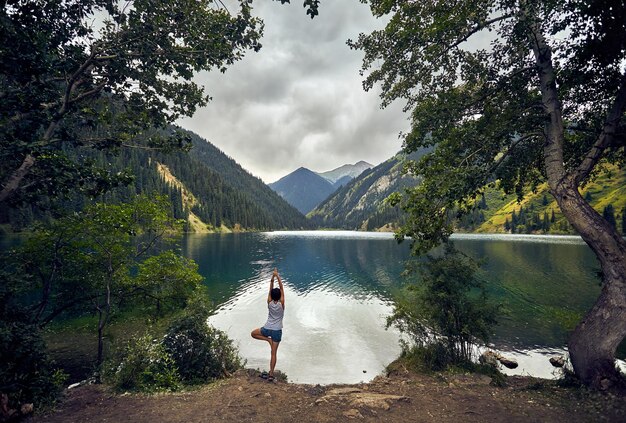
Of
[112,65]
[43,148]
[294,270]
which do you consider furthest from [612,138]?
[294,270]

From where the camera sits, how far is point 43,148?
292 inches

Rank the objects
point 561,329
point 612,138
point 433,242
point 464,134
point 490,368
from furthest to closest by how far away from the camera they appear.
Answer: point 561,329, point 490,368, point 433,242, point 464,134, point 612,138

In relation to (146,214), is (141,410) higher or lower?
lower

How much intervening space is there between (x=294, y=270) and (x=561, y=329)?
43039 mm

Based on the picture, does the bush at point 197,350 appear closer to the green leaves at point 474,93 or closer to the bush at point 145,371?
the bush at point 145,371

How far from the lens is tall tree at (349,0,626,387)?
335 inches

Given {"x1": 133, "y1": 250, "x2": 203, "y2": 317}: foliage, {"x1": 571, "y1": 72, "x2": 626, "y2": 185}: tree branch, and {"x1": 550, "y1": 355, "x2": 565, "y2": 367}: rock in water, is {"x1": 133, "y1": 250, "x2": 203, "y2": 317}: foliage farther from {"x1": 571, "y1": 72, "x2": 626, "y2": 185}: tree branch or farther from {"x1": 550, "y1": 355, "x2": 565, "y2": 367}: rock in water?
{"x1": 550, "y1": 355, "x2": 565, "y2": 367}: rock in water

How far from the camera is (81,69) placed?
850 cm

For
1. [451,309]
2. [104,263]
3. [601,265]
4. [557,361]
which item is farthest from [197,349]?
[557,361]

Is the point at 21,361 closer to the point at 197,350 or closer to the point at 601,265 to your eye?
the point at 197,350

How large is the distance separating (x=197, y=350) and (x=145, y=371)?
239cm

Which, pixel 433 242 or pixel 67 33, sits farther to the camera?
pixel 433 242

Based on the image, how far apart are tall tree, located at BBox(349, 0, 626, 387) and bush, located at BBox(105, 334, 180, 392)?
34.7ft

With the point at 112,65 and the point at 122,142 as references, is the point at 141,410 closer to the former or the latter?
the point at 122,142
